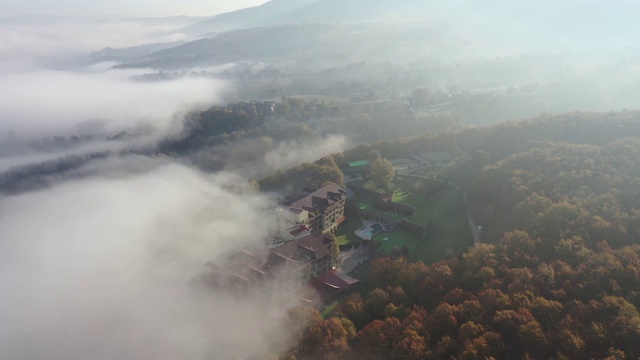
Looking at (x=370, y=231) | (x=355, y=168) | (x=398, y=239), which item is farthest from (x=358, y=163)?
(x=398, y=239)

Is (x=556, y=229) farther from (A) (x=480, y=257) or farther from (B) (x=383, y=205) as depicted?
(B) (x=383, y=205)

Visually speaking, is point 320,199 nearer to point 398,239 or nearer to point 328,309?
point 398,239

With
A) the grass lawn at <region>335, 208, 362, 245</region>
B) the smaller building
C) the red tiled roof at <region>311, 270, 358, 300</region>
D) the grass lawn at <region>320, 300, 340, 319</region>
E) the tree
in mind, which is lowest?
the grass lawn at <region>320, 300, 340, 319</region>

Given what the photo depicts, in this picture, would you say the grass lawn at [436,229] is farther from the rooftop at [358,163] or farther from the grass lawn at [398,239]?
the rooftop at [358,163]

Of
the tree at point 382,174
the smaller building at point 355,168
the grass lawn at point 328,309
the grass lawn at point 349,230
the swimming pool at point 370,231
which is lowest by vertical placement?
the grass lawn at point 328,309

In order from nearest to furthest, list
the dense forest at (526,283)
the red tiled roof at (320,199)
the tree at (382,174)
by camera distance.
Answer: the dense forest at (526,283) < the red tiled roof at (320,199) < the tree at (382,174)

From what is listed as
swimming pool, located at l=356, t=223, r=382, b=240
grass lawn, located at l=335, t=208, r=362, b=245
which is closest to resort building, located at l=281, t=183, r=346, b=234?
grass lawn, located at l=335, t=208, r=362, b=245

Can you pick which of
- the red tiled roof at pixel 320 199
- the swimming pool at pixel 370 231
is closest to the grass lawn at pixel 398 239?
the swimming pool at pixel 370 231

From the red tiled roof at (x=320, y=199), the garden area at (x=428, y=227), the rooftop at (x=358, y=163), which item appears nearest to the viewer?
the garden area at (x=428, y=227)

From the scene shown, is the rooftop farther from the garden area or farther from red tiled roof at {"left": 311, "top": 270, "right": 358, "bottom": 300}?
red tiled roof at {"left": 311, "top": 270, "right": 358, "bottom": 300}
